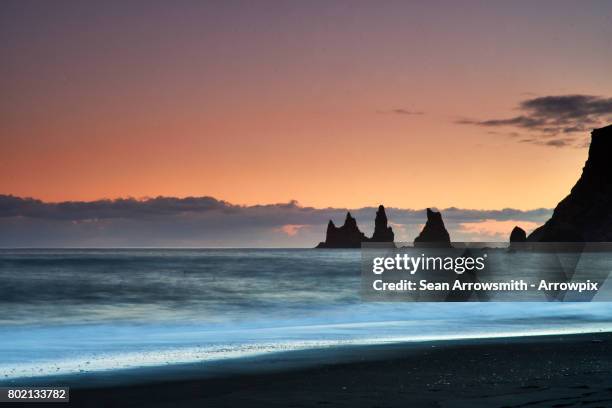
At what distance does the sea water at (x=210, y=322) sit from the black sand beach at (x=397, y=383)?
3.32 m

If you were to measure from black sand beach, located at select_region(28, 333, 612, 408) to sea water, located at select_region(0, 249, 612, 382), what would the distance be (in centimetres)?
332

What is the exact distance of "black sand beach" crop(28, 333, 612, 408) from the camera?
11.5m

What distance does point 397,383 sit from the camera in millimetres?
13258

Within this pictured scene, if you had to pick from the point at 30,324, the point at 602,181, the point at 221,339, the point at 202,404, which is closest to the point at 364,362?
the point at 202,404

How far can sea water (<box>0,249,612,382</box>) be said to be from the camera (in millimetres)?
20027

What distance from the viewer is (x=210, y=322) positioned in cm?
3556

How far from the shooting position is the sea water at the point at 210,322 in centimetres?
2003

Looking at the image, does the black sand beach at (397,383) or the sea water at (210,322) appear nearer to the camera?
the black sand beach at (397,383)

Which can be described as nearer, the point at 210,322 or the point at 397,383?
the point at 397,383

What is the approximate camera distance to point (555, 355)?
1711 cm

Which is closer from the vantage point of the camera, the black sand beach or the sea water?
the black sand beach

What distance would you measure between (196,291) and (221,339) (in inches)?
1464

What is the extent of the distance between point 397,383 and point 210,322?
23274 mm

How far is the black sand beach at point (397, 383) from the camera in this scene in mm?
11547
